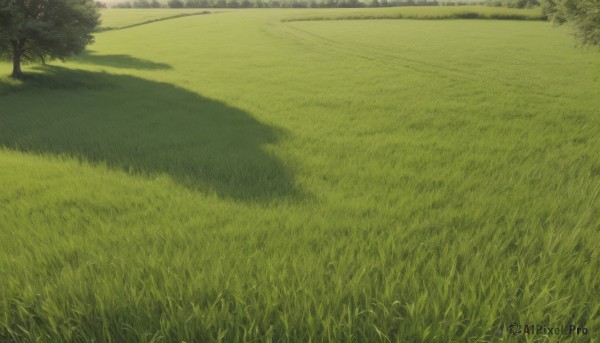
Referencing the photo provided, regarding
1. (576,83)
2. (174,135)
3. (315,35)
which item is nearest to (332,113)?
(174,135)

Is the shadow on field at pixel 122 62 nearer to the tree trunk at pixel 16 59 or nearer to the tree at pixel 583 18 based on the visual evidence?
the tree trunk at pixel 16 59

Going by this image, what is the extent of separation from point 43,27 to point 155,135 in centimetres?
736

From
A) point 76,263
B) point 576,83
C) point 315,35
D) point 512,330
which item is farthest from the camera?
point 315,35

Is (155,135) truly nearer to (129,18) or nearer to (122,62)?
(122,62)

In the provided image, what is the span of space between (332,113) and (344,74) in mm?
5412

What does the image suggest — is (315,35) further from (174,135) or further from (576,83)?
(174,135)

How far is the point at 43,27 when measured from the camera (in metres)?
9.19

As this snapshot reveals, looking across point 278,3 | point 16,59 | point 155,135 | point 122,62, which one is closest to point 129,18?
point 122,62

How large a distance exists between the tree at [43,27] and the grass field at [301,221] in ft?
10.4

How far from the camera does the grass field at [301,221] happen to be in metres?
1.60

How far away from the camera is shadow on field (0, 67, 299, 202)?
366cm

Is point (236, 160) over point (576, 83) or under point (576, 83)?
under

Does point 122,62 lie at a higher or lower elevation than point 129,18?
lower

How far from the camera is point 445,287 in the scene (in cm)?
172
